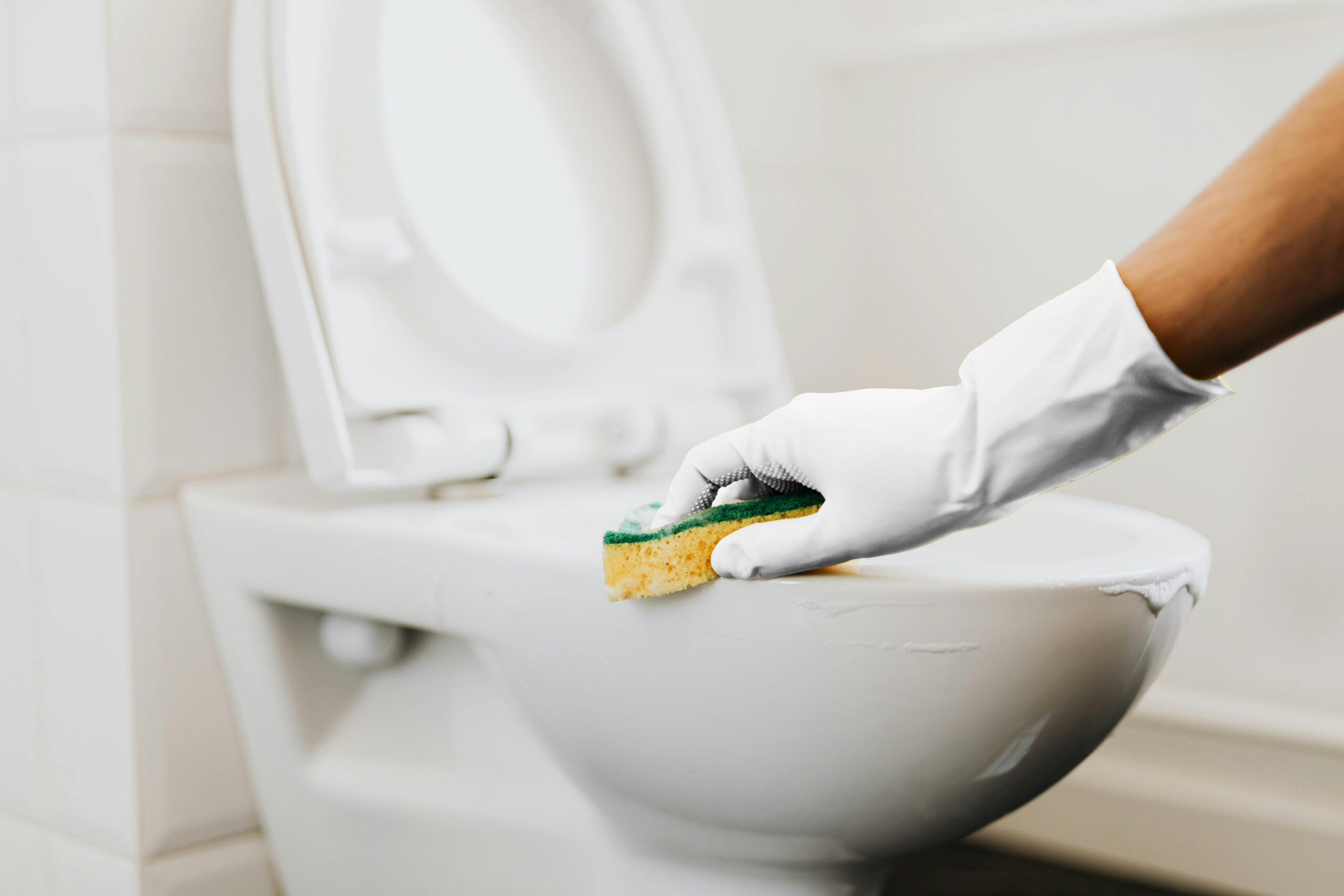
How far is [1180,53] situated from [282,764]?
3.21ft

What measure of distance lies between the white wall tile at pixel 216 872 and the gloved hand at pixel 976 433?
466 millimetres

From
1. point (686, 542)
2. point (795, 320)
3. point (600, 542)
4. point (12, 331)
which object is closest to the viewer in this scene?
point (686, 542)

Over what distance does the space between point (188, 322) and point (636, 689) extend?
1.32ft

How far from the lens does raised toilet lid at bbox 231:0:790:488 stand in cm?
65

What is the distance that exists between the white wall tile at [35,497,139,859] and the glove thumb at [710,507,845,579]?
16.5 inches

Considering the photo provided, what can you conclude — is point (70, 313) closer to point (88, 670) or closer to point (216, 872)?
point (88, 670)

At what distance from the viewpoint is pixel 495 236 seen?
0.75 meters

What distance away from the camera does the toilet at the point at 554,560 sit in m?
0.45

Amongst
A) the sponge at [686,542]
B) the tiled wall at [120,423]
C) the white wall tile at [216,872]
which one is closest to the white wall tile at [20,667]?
the tiled wall at [120,423]

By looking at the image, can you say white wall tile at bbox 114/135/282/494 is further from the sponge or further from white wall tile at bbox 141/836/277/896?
the sponge

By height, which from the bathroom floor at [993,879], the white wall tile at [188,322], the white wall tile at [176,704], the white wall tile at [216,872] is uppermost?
the white wall tile at [188,322]

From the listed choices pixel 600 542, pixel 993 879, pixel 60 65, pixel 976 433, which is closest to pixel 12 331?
pixel 60 65

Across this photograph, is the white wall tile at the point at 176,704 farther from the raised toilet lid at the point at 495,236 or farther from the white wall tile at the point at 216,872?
the raised toilet lid at the point at 495,236

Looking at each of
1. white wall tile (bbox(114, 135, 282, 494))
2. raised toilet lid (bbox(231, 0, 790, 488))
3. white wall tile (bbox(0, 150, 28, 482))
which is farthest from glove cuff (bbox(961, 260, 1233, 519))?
white wall tile (bbox(0, 150, 28, 482))
